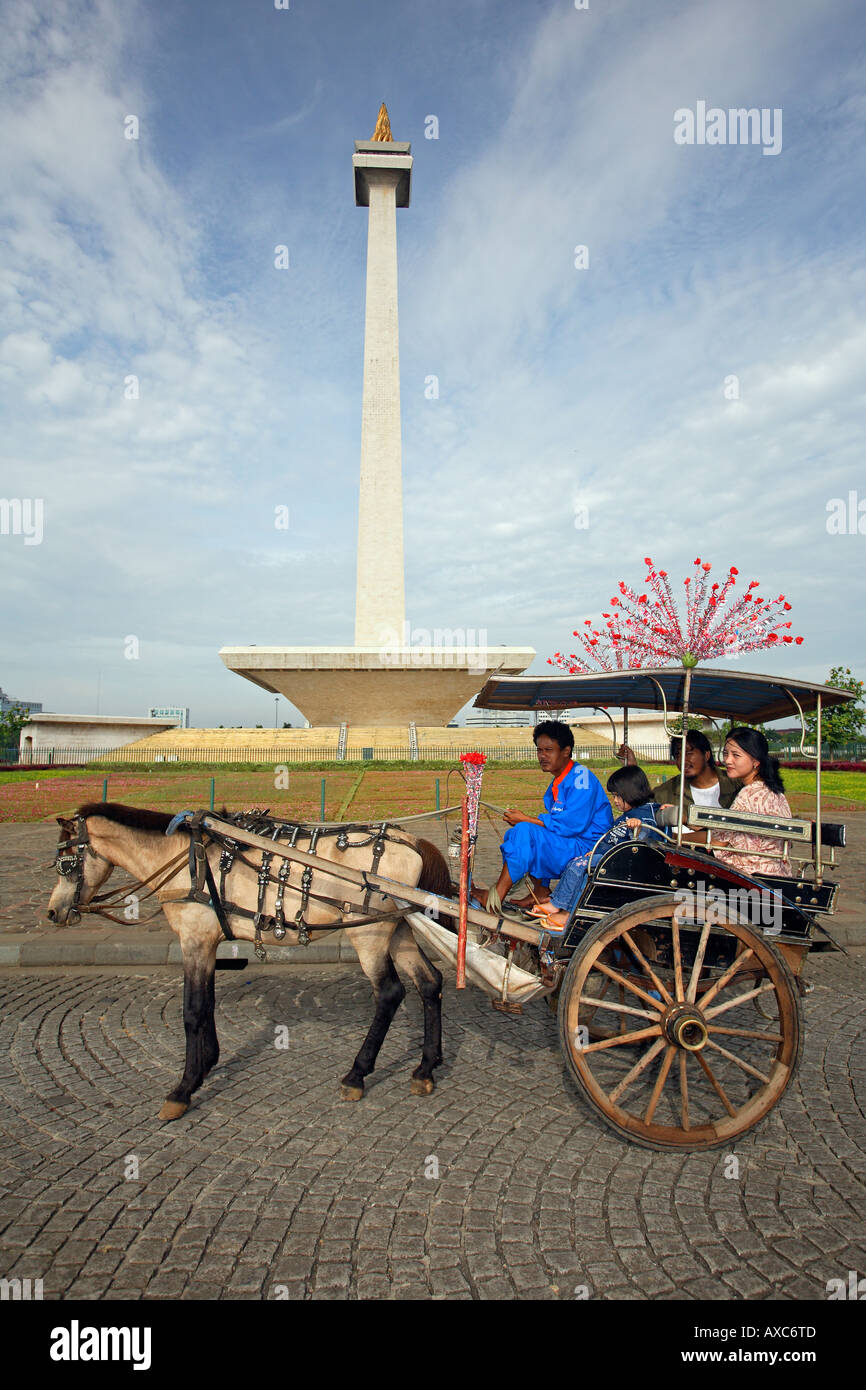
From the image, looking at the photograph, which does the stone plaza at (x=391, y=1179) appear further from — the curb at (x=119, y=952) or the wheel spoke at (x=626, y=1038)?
the curb at (x=119, y=952)

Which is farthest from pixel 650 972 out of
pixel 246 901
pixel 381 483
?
pixel 381 483

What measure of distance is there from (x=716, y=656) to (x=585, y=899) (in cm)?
1361

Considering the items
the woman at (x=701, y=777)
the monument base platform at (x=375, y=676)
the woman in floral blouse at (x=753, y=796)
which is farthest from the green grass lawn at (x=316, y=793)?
the monument base platform at (x=375, y=676)

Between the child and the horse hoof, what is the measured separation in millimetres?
1979

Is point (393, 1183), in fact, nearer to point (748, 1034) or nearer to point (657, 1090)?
point (657, 1090)

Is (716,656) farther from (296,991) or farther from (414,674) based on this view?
(414,674)

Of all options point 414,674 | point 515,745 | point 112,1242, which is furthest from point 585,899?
point 414,674

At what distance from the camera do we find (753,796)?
13.8 feet

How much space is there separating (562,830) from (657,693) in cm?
156

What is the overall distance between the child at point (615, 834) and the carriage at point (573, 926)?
0.12 meters

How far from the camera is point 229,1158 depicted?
3180mm

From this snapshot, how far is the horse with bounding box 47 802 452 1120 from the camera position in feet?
12.3

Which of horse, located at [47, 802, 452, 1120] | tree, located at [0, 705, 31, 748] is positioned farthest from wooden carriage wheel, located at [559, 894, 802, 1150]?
tree, located at [0, 705, 31, 748]

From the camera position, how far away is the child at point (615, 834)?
12.0ft
